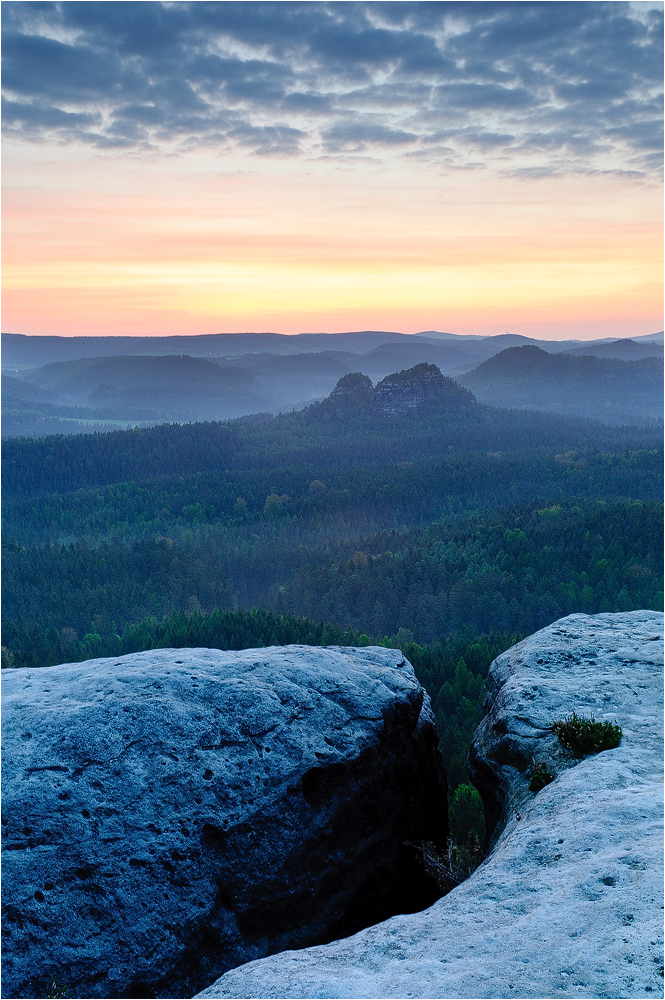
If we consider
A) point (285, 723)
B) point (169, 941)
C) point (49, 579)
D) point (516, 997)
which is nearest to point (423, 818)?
point (285, 723)

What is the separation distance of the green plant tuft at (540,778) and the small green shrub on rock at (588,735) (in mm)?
964

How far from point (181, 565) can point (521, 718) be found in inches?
6098

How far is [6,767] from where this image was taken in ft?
54.5

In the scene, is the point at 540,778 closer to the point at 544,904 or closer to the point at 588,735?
the point at 588,735

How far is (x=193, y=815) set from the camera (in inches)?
674

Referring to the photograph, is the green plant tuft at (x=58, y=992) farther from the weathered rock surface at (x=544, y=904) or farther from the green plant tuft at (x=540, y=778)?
the green plant tuft at (x=540, y=778)

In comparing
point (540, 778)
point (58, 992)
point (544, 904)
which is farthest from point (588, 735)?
point (58, 992)

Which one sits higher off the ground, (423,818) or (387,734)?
(387,734)

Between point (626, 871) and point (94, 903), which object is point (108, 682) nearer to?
point (94, 903)

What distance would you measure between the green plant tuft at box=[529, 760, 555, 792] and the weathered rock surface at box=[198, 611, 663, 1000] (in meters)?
0.32

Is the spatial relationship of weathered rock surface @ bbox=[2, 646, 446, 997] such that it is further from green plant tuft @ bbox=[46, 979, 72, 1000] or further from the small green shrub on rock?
the small green shrub on rock

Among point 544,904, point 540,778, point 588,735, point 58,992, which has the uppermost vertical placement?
point 588,735

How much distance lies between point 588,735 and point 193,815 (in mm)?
11377

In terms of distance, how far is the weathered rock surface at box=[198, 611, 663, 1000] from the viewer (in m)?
10.3
